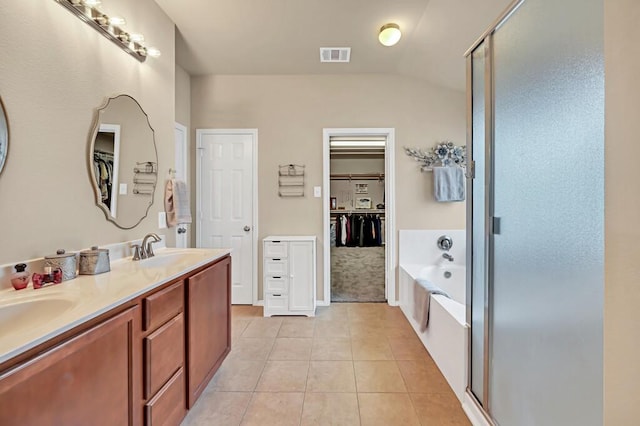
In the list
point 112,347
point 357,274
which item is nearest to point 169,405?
point 112,347

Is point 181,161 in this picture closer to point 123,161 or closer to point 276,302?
point 123,161

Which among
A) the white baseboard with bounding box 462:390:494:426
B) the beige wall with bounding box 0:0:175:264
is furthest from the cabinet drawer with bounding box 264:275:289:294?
the white baseboard with bounding box 462:390:494:426

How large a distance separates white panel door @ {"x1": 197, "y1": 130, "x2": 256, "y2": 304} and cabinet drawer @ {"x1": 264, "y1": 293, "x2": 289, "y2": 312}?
462mm

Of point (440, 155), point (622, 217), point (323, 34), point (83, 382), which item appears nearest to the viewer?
point (622, 217)

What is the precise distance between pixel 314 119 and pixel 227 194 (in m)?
1.41

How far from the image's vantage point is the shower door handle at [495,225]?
4.68 feet

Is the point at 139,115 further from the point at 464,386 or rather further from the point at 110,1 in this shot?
the point at 464,386

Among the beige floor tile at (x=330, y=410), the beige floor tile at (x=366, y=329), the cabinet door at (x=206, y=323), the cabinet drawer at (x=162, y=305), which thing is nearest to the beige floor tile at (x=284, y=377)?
the beige floor tile at (x=330, y=410)

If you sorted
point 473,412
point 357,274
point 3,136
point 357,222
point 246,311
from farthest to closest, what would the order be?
1. point 357,222
2. point 357,274
3. point 246,311
4. point 473,412
5. point 3,136

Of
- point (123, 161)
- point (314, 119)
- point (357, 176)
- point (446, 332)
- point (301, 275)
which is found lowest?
point (446, 332)

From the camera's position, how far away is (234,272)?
3.54m

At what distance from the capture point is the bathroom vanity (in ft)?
2.55

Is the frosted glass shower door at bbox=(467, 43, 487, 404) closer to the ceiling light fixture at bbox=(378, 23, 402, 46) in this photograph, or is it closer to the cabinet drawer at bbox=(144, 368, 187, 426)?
the ceiling light fixture at bbox=(378, 23, 402, 46)

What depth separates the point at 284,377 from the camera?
2072 millimetres
